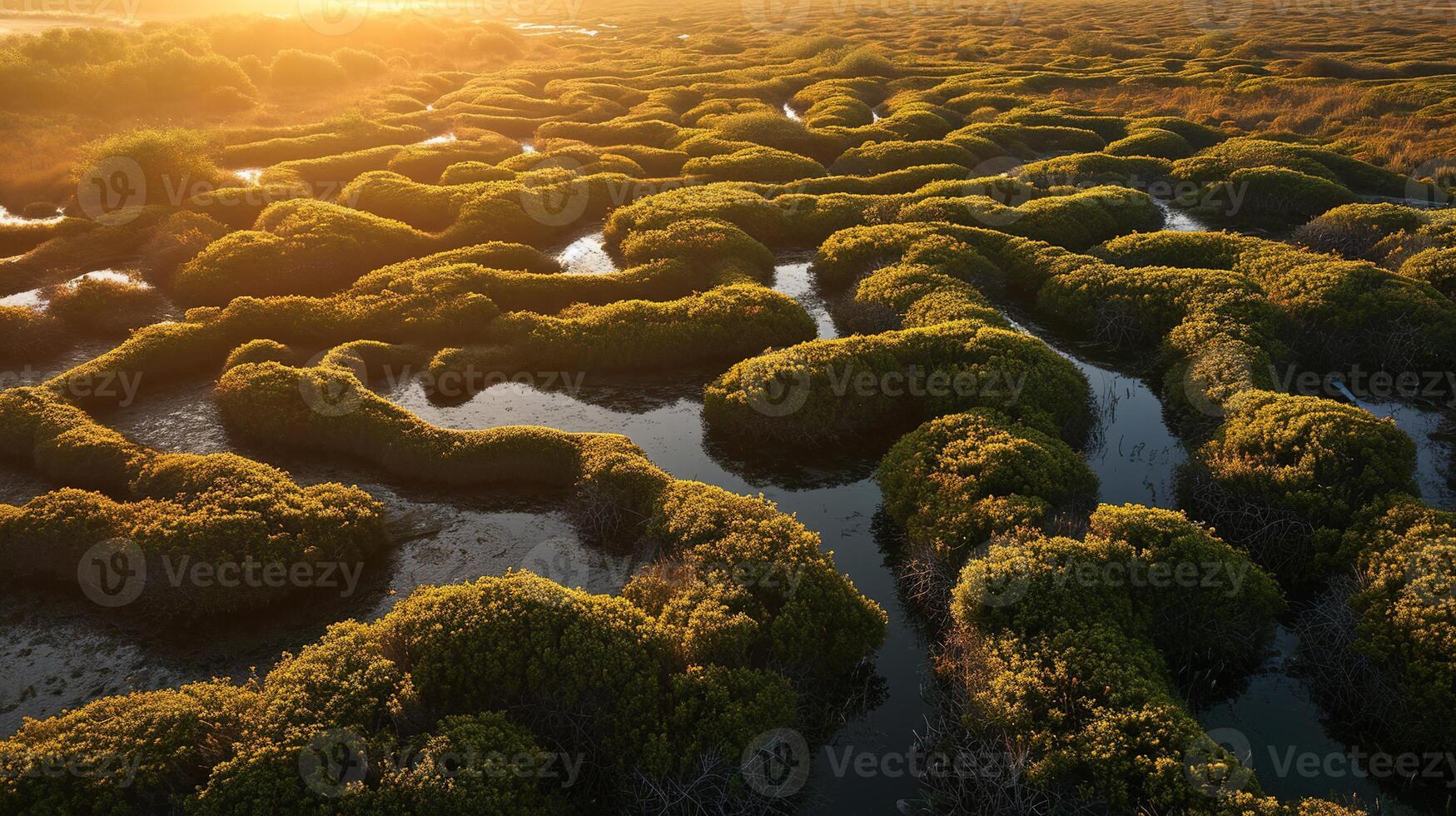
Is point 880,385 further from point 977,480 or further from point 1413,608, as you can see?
point 1413,608

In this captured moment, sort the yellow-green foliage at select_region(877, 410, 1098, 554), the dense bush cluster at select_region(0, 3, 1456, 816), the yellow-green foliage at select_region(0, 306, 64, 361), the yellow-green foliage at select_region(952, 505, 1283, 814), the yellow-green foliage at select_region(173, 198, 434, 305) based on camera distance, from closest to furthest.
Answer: the yellow-green foliage at select_region(952, 505, 1283, 814) < the dense bush cluster at select_region(0, 3, 1456, 816) < the yellow-green foliage at select_region(877, 410, 1098, 554) < the yellow-green foliage at select_region(0, 306, 64, 361) < the yellow-green foliage at select_region(173, 198, 434, 305)

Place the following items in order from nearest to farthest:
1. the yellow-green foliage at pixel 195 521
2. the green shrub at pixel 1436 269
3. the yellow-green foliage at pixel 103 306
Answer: the yellow-green foliage at pixel 195 521 < the green shrub at pixel 1436 269 < the yellow-green foliage at pixel 103 306

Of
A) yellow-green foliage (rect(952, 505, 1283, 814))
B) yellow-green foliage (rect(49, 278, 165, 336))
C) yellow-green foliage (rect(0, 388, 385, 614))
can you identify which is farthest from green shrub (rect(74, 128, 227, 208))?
yellow-green foliage (rect(952, 505, 1283, 814))

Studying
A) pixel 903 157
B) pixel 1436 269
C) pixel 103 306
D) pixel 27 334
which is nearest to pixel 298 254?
pixel 103 306

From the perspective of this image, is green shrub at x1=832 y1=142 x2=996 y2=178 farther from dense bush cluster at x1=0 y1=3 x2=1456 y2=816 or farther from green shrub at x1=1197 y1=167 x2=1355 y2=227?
green shrub at x1=1197 y1=167 x2=1355 y2=227

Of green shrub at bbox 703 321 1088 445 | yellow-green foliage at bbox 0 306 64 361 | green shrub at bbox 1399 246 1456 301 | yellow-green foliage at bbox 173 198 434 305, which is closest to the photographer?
green shrub at bbox 703 321 1088 445

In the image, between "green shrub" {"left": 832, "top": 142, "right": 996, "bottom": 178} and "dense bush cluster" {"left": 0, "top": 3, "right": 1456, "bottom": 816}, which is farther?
"green shrub" {"left": 832, "top": 142, "right": 996, "bottom": 178}

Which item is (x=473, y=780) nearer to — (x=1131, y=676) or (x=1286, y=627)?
(x=1131, y=676)

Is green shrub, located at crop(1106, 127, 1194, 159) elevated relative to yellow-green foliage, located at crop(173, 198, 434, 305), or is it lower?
lower

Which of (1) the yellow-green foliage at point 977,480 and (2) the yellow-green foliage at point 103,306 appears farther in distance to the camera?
(2) the yellow-green foliage at point 103,306

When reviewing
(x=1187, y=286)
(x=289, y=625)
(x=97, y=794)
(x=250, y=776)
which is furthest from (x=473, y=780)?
(x=1187, y=286)

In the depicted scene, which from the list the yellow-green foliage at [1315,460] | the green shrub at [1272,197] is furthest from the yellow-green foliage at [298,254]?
the green shrub at [1272,197]

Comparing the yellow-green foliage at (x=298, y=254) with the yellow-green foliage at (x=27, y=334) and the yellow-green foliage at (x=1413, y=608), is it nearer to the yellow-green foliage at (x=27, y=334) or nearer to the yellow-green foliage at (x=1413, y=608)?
the yellow-green foliage at (x=27, y=334)
